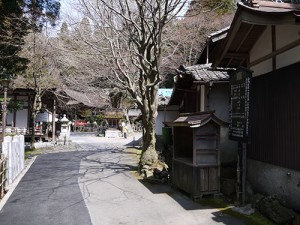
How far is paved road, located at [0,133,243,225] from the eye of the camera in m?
7.54

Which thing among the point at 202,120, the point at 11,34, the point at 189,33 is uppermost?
the point at 189,33

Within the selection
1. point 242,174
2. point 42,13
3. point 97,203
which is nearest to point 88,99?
point 42,13

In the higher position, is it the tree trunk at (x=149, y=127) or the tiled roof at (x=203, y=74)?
the tiled roof at (x=203, y=74)

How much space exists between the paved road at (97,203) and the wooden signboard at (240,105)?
203 centimetres

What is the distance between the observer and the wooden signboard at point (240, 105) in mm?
7707

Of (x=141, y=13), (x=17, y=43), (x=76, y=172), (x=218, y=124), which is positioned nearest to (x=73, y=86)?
(x=17, y=43)

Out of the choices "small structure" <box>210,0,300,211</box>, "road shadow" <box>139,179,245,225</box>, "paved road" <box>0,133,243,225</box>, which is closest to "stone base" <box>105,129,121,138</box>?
"paved road" <box>0,133,243,225</box>

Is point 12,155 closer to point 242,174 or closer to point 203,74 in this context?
point 203,74

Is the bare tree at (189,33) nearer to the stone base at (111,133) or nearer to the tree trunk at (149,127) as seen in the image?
the tree trunk at (149,127)

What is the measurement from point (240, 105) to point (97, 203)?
15.6 ft

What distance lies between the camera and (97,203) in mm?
9102

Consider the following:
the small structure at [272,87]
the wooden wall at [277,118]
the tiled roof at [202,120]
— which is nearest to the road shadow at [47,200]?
the tiled roof at [202,120]

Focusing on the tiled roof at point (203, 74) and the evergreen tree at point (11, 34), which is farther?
the evergreen tree at point (11, 34)

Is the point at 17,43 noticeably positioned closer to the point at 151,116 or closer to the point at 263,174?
the point at 151,116
